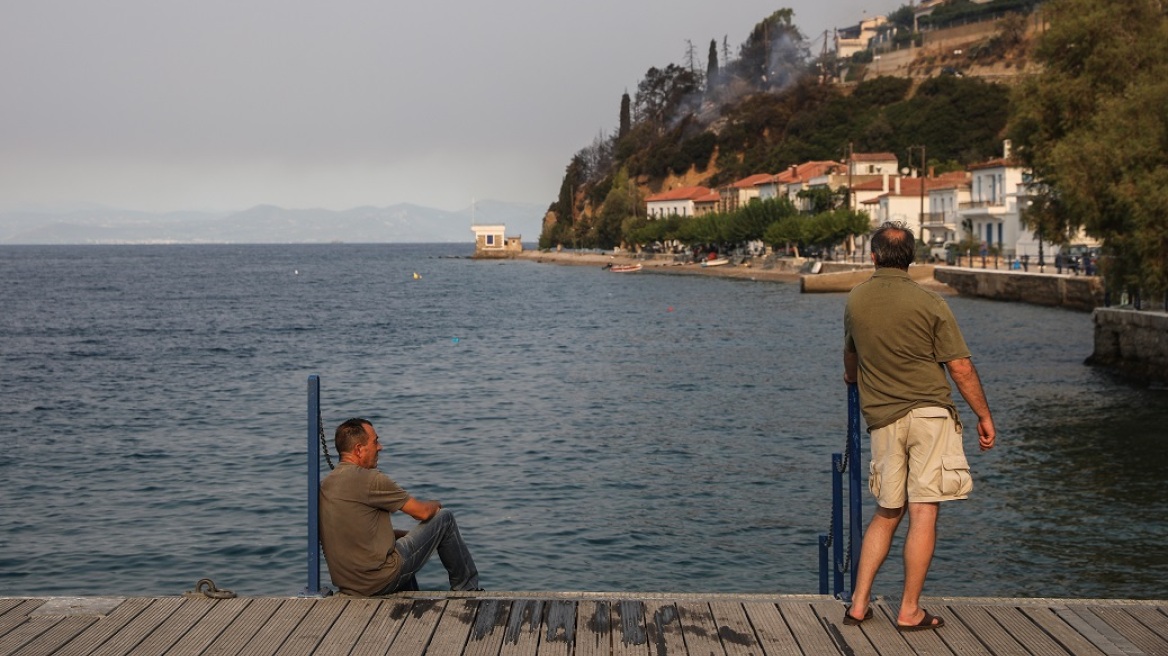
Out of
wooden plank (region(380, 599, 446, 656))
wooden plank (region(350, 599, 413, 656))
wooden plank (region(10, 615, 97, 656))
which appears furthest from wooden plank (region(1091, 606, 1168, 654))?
wooden plank (region(10, 615, 97, 656))

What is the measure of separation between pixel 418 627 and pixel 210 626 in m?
1.16

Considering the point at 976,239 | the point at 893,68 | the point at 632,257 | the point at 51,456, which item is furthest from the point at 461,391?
the point at 893,68

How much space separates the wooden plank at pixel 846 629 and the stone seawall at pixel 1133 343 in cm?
2578

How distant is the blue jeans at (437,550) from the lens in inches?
302

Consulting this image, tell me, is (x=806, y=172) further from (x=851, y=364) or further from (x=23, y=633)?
(x=23, y=633)

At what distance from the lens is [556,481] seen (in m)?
19.6

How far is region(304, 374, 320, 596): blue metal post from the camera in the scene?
24.4 ft

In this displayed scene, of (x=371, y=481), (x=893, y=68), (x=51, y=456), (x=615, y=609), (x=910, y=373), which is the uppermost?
(x=893, y=68)

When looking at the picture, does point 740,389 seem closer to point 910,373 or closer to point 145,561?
point 145,561

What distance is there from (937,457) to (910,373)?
1.55 feet

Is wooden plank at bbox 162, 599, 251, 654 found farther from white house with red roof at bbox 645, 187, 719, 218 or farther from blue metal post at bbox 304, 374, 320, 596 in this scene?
white house with red roof at bbox 645, 187, 719, 218

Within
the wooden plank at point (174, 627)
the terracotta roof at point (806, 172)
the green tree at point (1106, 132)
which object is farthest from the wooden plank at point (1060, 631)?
the terracotta roof at point (806, 172)

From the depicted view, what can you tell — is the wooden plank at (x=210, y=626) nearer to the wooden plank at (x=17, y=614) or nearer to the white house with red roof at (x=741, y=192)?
the wooden plank at (x=17, y=614)

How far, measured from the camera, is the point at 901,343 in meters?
6.55
